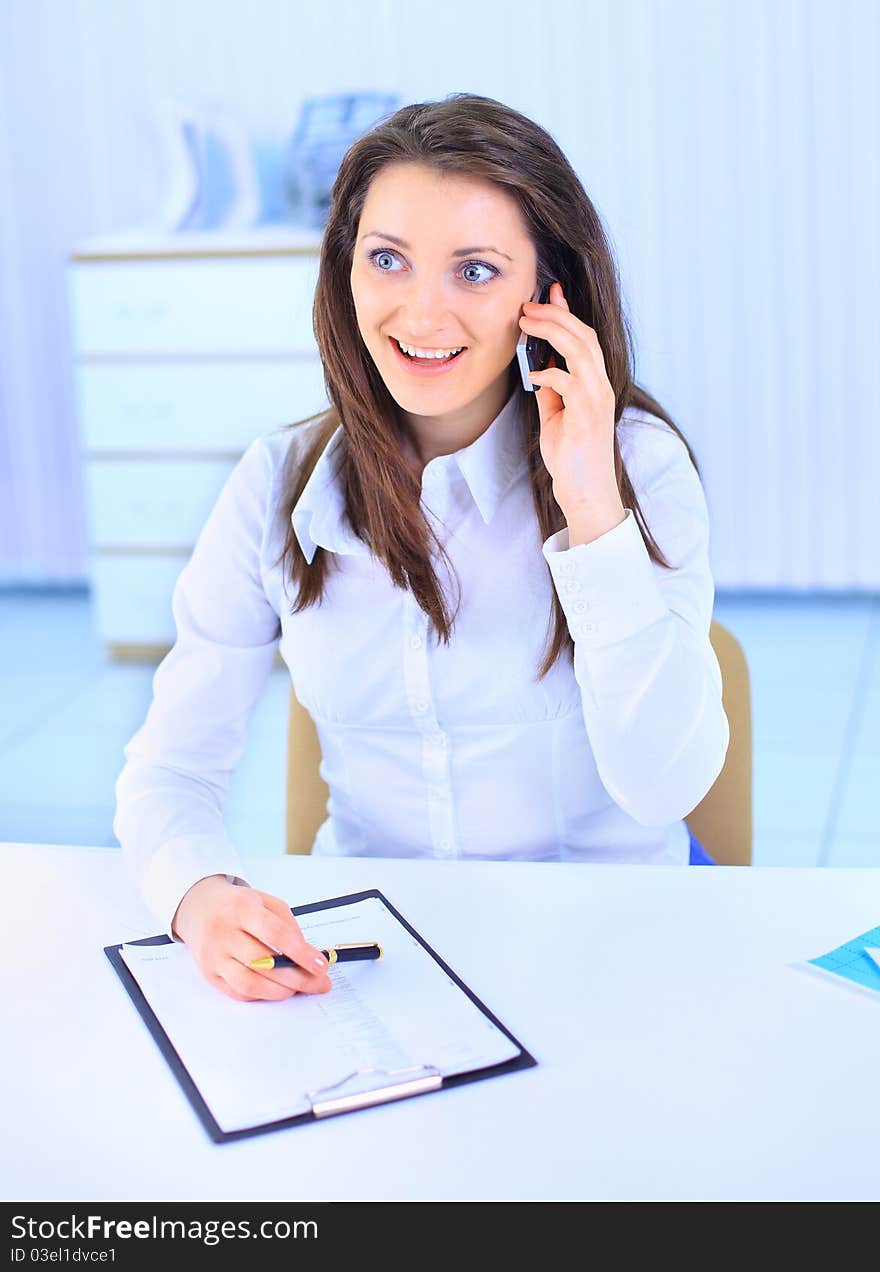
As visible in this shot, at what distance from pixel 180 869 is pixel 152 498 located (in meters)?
2.91

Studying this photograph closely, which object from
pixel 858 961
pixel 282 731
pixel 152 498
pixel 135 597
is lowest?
pixel 282 731

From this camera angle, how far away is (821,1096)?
3.22ft

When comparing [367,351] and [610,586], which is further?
[367,351]

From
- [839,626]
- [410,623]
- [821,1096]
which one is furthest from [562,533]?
[839,626]

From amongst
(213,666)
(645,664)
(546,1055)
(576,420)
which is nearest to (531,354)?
(576,420)

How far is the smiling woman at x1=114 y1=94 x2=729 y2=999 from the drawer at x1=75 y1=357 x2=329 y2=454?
92.8 inches

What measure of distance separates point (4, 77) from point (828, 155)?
8.24 feet

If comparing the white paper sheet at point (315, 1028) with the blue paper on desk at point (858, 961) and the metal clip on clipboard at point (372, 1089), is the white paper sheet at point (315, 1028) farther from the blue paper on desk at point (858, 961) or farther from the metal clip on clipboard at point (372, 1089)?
the blue paper on desk at point (858, 961)

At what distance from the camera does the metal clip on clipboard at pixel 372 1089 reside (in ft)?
3.19

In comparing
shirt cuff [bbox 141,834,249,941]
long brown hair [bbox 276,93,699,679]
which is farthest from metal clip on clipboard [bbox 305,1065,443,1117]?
long brown hair [bbox 276,93,699,679]

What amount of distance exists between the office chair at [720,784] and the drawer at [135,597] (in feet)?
8.11

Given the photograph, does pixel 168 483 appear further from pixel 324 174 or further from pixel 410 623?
pixel 410 623

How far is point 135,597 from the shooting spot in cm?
416

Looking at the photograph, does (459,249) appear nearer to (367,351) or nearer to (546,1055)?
(367,351)
